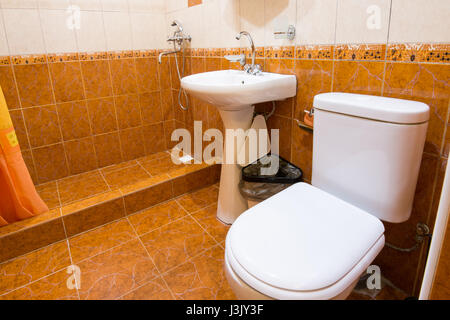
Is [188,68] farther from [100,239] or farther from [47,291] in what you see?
[47,291]

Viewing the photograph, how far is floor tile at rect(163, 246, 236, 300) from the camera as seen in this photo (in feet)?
4.16

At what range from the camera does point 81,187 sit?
6.73ft

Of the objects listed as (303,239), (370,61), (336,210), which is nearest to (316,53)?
(370,61)

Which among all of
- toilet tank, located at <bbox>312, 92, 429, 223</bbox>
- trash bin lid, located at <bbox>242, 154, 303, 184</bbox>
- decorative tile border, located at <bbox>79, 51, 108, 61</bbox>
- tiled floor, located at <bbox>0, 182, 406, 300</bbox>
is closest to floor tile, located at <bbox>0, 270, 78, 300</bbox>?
tiled floor, located at <bbox>0, 182, 406, 300</bbox>

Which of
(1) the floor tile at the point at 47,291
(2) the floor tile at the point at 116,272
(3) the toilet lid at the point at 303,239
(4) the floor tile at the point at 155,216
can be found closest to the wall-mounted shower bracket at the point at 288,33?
(3) the toilet lid at the point at 303,239

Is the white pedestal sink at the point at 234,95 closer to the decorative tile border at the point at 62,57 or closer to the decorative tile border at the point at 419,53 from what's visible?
the decorative tile border at the point at 419,53

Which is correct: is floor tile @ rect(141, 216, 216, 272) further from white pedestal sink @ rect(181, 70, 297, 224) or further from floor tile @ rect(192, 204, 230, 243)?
white pedestal sink @ rect(181, 70, 297, 224)

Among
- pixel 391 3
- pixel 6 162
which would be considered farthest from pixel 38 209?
pixel 391 3

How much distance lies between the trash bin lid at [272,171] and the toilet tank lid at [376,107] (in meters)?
0.44

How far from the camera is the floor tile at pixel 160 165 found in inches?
88.7

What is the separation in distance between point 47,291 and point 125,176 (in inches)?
39.5

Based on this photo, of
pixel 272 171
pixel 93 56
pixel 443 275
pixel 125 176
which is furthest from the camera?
pixel 125 176
